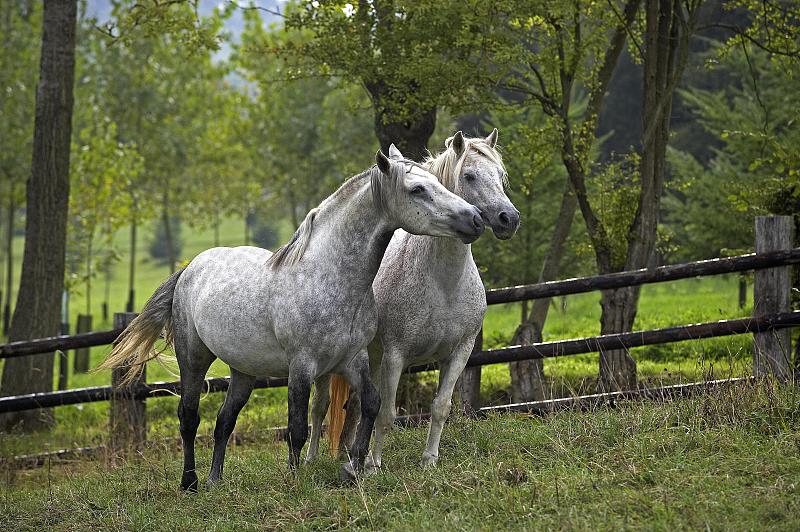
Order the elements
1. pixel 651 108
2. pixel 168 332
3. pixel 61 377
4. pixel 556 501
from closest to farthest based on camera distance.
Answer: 1. pixel 556 501
2. pixel 168 332
3. pixel 651 108
4. pixel 61 377

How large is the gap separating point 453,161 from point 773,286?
3.22 metres

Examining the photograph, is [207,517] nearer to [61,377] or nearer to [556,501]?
[556,501]

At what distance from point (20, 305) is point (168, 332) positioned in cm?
461

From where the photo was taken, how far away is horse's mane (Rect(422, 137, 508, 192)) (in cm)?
565

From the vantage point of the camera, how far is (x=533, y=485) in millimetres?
4660

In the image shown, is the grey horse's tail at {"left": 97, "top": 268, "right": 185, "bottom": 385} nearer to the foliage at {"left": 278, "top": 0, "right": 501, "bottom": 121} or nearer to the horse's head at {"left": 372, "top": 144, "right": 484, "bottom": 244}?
the horse's head at {"left": 372, "top": 144, "right": 484, "bottom": 244}

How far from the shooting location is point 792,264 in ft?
23.7

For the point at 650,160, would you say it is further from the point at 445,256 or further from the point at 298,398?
the point at 298,398

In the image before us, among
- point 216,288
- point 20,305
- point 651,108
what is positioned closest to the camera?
point 216,288

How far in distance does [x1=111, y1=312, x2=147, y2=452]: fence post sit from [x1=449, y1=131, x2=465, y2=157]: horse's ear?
3.75 m

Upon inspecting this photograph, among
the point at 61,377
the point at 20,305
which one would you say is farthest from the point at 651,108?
the point at 61,377

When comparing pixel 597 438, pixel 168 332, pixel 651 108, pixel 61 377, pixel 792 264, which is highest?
pixel 651 108

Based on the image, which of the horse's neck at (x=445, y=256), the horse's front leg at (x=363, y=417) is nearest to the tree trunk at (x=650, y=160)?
the horse's neck at (x=445, y=256)

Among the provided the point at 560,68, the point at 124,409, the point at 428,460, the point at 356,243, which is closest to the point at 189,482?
the point at 428,460
